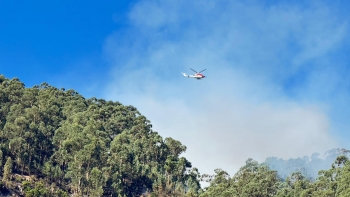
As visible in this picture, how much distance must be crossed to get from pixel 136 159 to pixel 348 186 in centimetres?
2950

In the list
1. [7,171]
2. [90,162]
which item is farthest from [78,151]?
[7,171]

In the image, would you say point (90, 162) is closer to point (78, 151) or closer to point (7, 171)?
point (78, 151)

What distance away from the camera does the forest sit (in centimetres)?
5734

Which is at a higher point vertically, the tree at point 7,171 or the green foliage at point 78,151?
the green foliage at point 78,151

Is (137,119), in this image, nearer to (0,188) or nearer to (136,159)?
(136,159)

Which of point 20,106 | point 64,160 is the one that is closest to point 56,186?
point 64,160

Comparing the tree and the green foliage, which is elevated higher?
the green foliage

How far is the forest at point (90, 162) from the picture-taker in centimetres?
5734

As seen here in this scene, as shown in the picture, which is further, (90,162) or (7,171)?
(90,162)

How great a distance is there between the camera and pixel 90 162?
59812 millimetres

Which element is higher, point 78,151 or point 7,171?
point 78,151

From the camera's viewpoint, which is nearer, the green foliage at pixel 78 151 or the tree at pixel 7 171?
the tree at pixel 7 171

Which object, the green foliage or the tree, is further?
the green foliage

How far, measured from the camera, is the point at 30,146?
2365 inches
